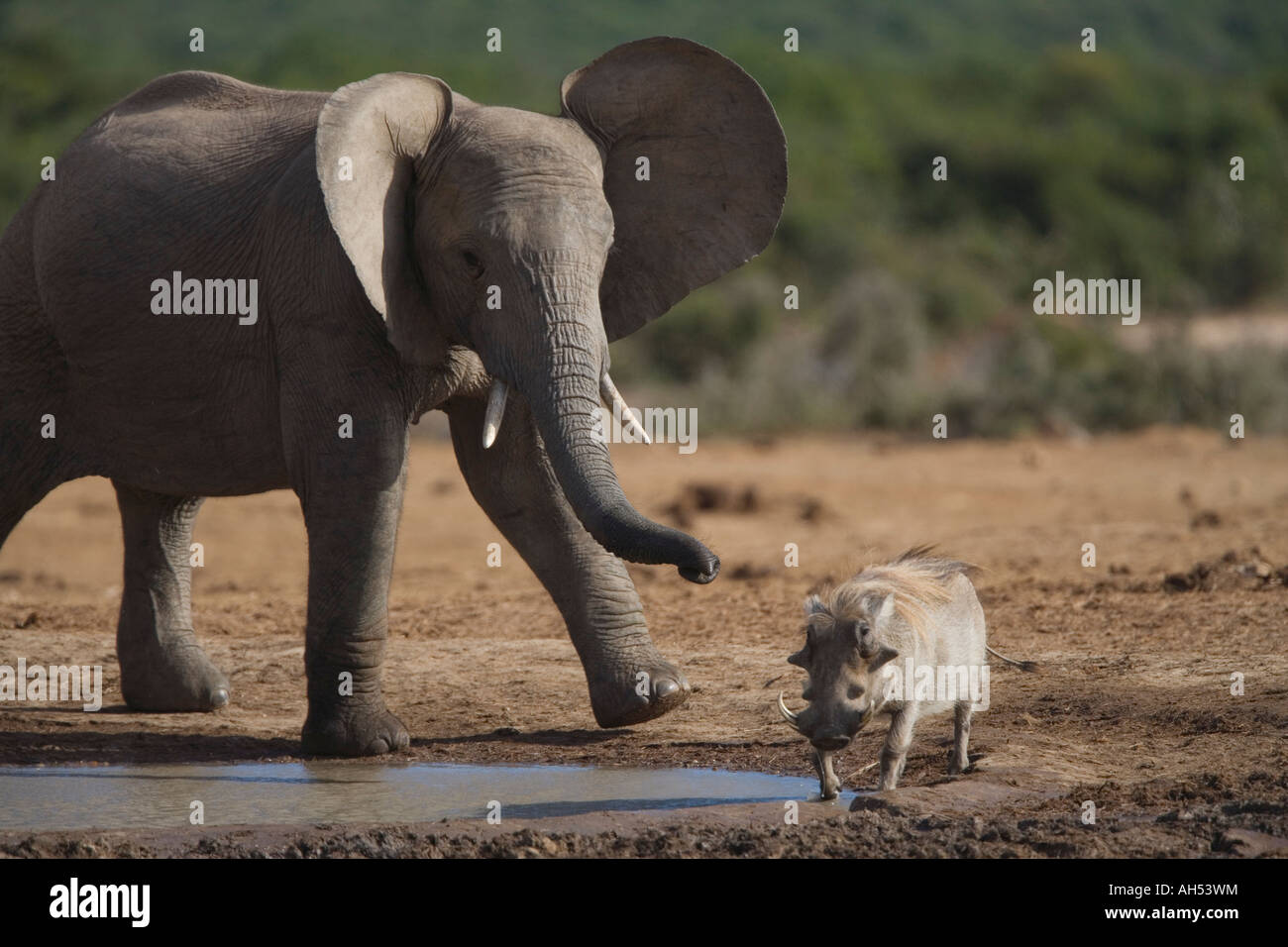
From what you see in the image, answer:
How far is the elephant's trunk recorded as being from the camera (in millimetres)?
6488

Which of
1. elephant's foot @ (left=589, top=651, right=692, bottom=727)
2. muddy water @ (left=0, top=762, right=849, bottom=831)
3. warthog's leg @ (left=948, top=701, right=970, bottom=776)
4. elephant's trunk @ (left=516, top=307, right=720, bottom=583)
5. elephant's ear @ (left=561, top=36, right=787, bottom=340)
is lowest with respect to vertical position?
muddy water @ (left=0, top=762, right=849, bottom=831)

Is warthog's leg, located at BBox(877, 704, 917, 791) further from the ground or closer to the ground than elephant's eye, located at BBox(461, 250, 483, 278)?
closer to the ground

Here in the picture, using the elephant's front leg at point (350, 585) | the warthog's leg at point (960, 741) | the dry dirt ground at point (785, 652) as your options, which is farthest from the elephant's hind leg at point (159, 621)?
the warthog's leg at point (960, 741)

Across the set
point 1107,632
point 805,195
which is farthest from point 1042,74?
point 1107,632

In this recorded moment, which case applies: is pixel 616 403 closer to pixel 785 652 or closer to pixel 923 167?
pixel 785 652

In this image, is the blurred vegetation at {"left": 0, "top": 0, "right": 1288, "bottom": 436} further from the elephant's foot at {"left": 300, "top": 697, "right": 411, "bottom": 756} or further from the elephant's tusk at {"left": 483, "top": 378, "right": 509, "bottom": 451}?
the elephant's tusk at {"left": 483, "top": 378, "right": 509, "bottom": 451}

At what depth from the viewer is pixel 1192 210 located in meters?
33.8

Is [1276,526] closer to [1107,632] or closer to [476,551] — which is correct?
[1107,632]

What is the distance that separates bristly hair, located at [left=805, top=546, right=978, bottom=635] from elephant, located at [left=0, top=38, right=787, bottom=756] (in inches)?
29.5

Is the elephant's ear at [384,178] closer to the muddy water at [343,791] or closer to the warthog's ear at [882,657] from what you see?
the muddy water at [343,791]

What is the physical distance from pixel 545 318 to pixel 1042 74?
40.1 metres

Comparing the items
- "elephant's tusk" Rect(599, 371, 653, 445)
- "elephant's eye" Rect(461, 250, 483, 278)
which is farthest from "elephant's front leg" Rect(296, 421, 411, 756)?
"elephant's tusk" Rect(599, 371, 653, 445)

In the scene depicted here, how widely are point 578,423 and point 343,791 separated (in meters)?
1.58

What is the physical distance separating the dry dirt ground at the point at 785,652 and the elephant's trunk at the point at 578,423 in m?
0.87
